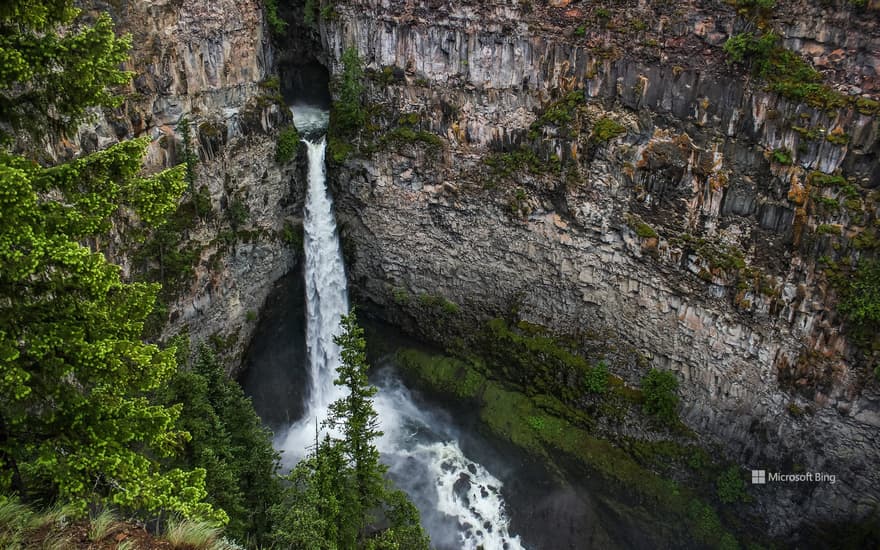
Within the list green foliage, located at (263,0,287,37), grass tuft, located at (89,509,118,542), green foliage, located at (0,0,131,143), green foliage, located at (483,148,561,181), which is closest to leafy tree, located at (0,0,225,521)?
green foliage, located at (0,0,131,143)

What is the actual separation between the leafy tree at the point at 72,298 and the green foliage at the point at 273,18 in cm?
2082

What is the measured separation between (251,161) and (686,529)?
24317mm

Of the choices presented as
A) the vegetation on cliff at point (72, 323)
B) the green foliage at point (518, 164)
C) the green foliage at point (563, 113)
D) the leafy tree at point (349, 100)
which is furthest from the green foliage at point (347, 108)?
the vegetation on cliff at point (72, 323)

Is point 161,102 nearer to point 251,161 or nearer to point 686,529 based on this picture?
point 251,161

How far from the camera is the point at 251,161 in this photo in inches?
1101

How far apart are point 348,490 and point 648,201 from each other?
1608cm

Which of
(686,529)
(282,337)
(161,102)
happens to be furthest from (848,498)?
(161,102)

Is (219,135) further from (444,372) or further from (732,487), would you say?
(732,487)

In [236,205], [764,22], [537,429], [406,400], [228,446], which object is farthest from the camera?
[406,400]

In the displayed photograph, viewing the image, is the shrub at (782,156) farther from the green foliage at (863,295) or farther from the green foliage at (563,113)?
the green foliage at (563,113)

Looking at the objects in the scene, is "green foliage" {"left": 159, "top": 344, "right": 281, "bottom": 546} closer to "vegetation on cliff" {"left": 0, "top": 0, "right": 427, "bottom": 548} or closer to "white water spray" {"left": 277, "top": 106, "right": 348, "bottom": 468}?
"vegetation on cliff" {"left": 0, "top": 0, "right": 427, "bottom": 548}

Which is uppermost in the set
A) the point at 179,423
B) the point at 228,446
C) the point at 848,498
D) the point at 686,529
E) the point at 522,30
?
the point at 522,30

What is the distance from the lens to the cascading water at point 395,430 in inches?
1025

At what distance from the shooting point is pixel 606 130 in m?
25.3
